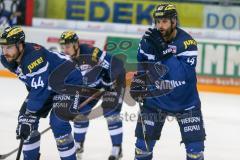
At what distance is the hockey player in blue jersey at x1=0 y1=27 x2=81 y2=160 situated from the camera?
404cm

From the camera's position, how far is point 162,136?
19.7ft

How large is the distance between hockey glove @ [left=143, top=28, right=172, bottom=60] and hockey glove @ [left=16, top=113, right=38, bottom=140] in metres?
1.02

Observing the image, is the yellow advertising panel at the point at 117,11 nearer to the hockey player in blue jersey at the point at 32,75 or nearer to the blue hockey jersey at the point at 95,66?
the blue hockey jersey at the point at 95,66

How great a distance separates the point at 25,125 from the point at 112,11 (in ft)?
21.5

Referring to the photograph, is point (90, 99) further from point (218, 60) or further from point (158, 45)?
point (218, 60)

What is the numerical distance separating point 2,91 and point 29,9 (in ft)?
7.88

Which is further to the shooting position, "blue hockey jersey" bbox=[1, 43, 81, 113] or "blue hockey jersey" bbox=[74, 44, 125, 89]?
"blue hockey jersey" bbox=[74, 44, 125, 89]

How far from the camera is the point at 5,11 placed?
10.0m

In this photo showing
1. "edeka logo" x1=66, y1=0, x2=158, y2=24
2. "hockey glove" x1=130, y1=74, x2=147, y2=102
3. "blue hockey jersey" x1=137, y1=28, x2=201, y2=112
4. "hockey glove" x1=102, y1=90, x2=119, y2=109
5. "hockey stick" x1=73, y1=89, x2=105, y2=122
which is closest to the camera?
"blue hockey jersey" x1=137, y1=28, x2=201, y2=112

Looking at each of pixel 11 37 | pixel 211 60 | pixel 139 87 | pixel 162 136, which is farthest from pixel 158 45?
pixel 211 60

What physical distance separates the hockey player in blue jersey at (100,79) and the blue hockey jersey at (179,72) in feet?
3.41

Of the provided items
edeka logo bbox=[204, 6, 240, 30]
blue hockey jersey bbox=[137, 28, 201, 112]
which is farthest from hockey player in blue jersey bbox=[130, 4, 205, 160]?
edeka logo bbox=[204, 6, 240, 30]

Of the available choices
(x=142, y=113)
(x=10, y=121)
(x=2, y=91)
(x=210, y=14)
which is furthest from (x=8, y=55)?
(x=210, y=14)

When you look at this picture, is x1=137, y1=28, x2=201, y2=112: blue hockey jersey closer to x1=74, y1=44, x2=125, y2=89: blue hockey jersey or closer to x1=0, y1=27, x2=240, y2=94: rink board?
x1=74, y1=44, x2=125, y2=89: blue hockey jersey
